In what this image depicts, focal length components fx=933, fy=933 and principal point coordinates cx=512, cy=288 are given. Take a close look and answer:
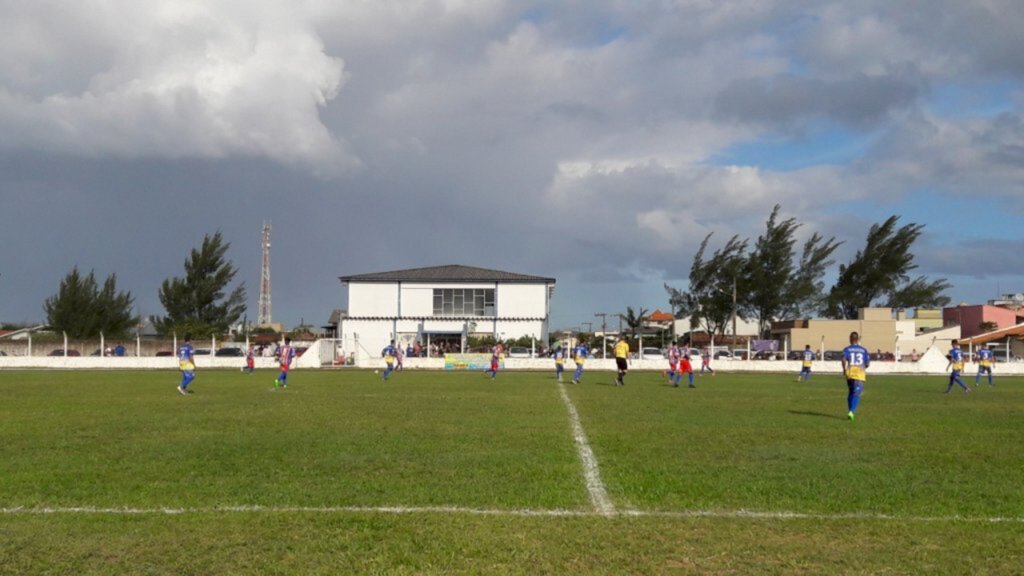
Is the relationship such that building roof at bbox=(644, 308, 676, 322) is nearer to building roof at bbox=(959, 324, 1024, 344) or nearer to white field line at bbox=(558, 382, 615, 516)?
building roof at bbox=(959, 324, 1024, 344)

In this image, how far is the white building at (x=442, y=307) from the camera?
76688 mm

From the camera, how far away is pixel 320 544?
759cm

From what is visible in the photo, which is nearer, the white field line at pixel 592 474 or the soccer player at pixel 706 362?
the white field line at pixel 592 474

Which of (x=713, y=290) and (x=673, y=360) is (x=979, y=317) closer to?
(x=713, y=290)

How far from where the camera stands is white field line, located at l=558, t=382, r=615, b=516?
30.5ft

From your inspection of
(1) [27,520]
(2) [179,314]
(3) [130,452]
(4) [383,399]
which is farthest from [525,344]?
(1) [27,520]

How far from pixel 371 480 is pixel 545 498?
2.21 m

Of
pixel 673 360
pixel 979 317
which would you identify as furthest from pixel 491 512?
pixel 979 317

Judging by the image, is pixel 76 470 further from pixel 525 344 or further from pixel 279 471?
pixel 525 344

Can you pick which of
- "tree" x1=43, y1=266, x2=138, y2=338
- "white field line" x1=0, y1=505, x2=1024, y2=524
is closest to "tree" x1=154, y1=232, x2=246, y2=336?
"tree" x1=43, y1=266, x2=138, y2=338

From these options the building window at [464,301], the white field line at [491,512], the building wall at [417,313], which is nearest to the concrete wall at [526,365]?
the building wall at [417,313]

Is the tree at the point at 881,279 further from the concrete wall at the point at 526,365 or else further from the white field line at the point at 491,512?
the white field line at the point at 491,512

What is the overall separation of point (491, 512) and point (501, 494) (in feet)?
3.06

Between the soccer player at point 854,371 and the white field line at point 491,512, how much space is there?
36.2ft
